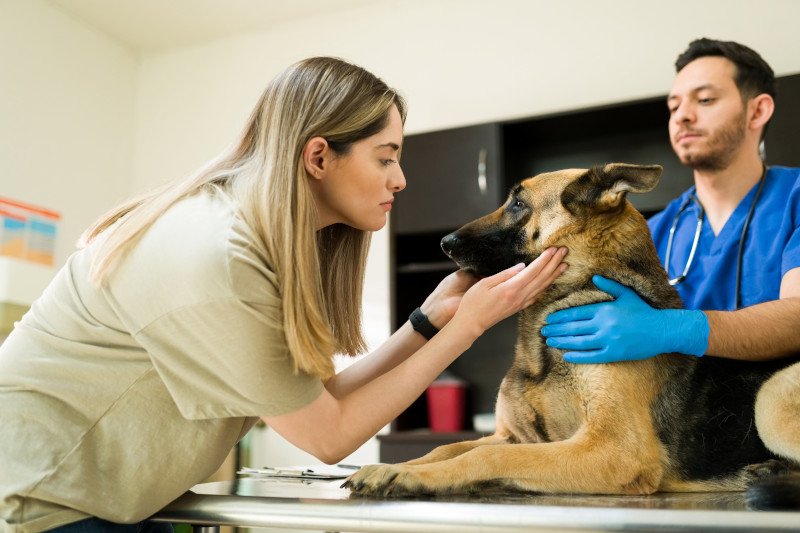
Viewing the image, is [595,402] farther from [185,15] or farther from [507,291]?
[185,15]

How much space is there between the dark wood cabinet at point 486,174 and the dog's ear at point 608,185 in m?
1.70

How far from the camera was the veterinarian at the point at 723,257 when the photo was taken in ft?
4.20

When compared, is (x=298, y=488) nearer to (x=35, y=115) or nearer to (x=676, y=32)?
(x=676, y=32)

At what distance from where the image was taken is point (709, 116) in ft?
6.60

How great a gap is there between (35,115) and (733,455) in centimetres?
406

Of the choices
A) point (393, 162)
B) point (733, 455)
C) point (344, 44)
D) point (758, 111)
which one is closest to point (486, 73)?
point (344, 44)

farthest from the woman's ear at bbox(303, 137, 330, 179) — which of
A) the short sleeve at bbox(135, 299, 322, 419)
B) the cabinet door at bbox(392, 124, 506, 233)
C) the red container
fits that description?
the red container

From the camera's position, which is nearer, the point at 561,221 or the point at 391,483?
the point at 391,483

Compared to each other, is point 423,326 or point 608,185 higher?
point 608,185

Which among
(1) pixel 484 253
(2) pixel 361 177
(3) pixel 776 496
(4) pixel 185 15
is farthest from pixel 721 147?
(4) pixel 185 15

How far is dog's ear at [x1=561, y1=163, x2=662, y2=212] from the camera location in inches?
54.0

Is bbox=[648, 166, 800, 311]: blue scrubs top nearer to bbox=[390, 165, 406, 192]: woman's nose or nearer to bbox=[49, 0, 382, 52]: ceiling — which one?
bbox=[390, 165, 406, 192]: woman's nose

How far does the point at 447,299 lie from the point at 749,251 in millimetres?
890

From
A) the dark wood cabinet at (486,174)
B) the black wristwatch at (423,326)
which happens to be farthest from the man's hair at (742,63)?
the black wristwatch at (423,326)
